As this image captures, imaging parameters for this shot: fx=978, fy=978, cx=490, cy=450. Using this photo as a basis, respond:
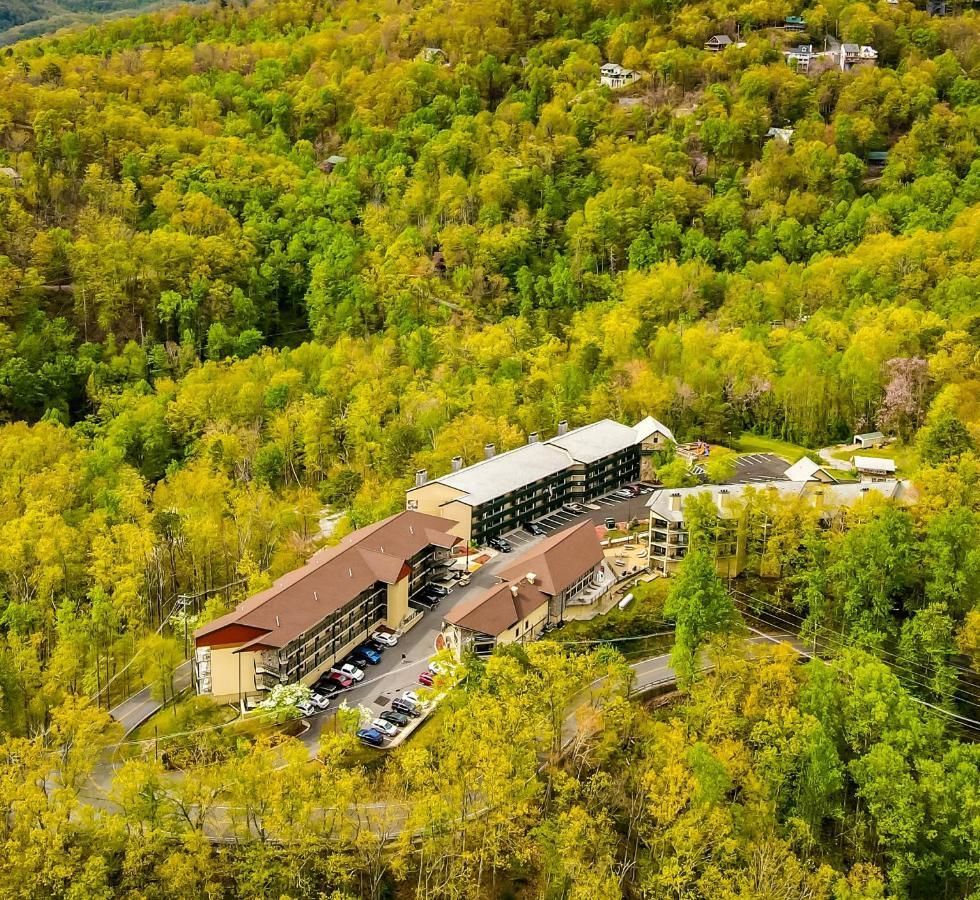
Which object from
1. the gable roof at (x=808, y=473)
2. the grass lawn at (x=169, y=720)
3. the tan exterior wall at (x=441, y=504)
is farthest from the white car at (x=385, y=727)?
the gable roof at (x=808, y=473)

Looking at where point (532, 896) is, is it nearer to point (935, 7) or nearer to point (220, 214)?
point (220, 214)

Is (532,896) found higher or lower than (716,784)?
lower

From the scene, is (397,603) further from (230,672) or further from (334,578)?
(230,672)

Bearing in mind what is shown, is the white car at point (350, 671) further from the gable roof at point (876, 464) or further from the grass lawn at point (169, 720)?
the gable roof at point (876, 464)

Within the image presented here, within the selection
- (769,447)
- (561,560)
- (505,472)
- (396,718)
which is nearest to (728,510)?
(561,560)

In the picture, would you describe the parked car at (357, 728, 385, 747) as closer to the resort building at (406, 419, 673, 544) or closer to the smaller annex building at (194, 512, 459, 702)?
the smaller annex building at (194, 512, 459, 702)

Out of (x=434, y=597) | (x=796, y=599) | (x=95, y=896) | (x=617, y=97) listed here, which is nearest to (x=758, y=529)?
(x=796, y=599)
